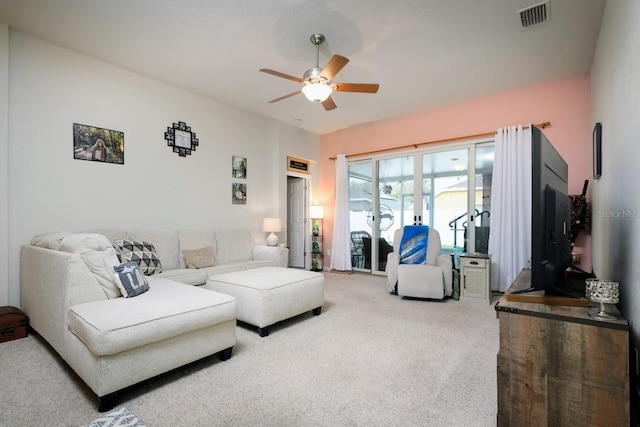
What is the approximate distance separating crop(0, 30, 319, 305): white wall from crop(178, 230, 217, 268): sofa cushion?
0.27 metres

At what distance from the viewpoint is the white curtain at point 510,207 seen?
403 centimetres

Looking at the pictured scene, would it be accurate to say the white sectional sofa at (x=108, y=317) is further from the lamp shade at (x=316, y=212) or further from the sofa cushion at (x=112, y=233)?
the lamp shade at (x=316, y=212)

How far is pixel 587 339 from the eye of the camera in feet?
4.02

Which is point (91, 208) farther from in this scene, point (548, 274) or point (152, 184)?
point (548, 274)

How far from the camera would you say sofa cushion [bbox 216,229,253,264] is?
435cm

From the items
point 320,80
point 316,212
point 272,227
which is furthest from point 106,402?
point 316,212

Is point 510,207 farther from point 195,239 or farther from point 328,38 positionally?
point 195,239

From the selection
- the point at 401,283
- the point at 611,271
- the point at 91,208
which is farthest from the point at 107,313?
the point at 611,271

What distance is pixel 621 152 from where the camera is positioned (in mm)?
1933

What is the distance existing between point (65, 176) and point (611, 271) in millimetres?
4958

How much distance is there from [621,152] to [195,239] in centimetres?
420

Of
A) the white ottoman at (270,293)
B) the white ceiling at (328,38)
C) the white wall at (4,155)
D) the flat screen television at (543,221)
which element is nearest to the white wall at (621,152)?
the flat screen television at (543,221)

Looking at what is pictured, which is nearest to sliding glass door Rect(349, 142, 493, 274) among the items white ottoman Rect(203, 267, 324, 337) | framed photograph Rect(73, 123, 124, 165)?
white ottoman Rect(203, 267, 324, 337)

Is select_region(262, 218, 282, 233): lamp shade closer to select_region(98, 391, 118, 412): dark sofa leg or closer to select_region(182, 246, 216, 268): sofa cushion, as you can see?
select_region(182, 246, 216, 268): sofa cushion
